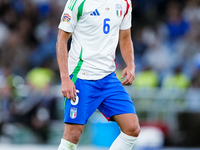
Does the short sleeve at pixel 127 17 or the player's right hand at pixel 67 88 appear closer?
the player's right hand at pixel 67 88

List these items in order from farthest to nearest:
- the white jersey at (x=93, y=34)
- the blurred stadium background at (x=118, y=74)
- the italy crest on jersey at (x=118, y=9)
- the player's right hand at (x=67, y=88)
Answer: the blurred stadium background at (x=118, y=74), the italy crest on jersey at (x=118, y=9), the white jersey at (x=93, y=34), the player's right hand at (x=67, y=88)

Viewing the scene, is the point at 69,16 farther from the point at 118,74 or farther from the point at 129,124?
the point at 118,74

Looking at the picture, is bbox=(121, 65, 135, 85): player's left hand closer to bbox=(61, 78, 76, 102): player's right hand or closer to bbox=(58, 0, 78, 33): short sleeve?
bbox=(61, 78, 76, 102): player's right hand

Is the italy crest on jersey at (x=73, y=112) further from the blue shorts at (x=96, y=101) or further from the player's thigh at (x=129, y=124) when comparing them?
the player's thigh at (x=129, y=124)

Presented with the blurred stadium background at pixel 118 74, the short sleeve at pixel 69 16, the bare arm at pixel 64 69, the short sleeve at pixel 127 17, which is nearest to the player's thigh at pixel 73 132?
the bare arm at pixel 64 69

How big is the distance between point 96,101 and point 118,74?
6.39 m

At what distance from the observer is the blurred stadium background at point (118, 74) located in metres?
9.37

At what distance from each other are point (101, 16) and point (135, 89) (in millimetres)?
5151

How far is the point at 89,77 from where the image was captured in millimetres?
4633

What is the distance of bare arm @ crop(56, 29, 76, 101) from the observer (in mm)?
4406

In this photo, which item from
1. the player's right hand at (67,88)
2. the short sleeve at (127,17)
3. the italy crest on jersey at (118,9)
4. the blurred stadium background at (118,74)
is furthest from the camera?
the blurred stadium background at (118,74)

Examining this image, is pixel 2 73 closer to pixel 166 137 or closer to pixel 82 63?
pixel 166 137

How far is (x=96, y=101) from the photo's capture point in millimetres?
4637

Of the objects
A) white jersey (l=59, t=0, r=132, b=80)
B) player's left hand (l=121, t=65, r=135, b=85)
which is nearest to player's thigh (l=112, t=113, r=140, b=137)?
player's left hand (l=121, t=65, r=135, b=85)
